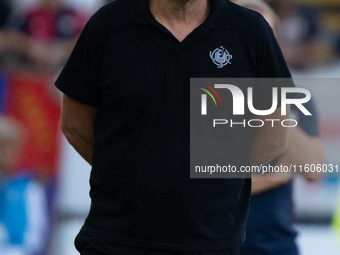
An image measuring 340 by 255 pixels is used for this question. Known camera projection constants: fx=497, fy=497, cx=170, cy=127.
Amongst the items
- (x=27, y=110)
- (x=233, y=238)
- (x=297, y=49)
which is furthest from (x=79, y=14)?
(x=233, y=238)

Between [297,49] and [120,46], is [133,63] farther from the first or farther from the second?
[297,49]

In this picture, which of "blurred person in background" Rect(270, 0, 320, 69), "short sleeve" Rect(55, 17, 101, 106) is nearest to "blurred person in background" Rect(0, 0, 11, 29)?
"blurred person in background" Rect(270, 0, 320, 69)

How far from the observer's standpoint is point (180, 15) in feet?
5.76

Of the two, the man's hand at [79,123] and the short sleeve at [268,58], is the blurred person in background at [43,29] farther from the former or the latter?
the short sleeve at [268,58]

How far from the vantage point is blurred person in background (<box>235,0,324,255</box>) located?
230cm

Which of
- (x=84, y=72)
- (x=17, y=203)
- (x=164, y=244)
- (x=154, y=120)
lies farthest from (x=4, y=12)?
(x=164, y=244)

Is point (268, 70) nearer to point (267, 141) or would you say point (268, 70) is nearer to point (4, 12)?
point (267, 141)

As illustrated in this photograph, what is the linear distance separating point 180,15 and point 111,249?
2.78ft

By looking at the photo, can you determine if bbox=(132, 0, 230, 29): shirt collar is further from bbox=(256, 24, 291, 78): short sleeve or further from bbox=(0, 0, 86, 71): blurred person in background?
bbox=(0, 0, 86, 71): blurred person in background

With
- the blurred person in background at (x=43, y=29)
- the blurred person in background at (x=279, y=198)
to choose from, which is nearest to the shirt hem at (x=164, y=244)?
the blurred person in background at (x=279, y=198)

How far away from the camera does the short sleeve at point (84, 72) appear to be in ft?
5.74

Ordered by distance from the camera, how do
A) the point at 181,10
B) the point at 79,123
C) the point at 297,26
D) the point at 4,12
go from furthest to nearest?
the point at 297,26, the point at 4,12, the point at 79,123, the point at 181,10

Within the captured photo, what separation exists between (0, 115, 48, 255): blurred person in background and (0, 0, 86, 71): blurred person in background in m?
0.76

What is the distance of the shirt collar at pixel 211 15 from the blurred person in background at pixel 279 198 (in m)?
0.62
